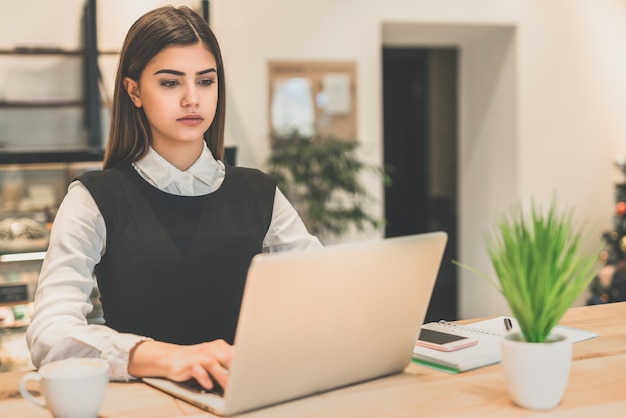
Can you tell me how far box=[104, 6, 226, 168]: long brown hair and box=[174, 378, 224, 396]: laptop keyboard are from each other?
63 cm

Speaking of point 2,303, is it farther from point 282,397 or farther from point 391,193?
point 391,193

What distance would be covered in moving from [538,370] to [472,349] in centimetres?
34

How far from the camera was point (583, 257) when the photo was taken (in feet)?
3.77

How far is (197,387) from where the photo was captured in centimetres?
124

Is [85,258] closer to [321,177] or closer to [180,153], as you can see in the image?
[180,153]

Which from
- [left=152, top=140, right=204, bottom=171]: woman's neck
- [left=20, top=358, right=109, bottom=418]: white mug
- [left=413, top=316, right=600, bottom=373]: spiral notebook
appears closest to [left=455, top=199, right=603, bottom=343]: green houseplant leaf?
[left=413, top=316, right=600, bottom=373]: spiral notebook

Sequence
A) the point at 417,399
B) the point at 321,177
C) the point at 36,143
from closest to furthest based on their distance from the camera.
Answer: the point at 417,399 → the point at 36,143 → the point at 321,177

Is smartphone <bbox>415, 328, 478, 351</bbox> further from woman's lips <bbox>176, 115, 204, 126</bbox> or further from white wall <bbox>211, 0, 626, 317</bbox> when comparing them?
white wall <bbox>211, 0, 626, 317</bbox>

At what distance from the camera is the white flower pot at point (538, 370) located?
1110 mm

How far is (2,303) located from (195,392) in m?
2.56

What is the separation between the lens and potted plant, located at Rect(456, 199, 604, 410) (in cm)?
111

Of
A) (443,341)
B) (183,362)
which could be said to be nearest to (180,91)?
(183,362)

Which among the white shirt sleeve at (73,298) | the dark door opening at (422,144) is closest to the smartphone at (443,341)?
the white shirt sleeve at (73,298)

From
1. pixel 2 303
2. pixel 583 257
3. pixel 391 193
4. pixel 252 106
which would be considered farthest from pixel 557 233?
pixel 391 193
